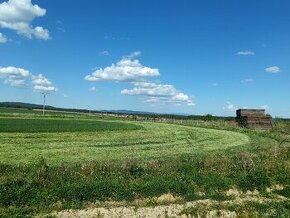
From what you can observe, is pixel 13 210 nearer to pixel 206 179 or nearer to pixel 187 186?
pixel 187 186

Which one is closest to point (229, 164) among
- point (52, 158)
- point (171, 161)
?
point (171, 161)

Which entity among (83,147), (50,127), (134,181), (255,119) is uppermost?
(255,119)

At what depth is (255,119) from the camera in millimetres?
66688

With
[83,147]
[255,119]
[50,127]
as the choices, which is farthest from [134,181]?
[255,119]

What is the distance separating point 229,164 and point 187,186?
4741 millimetres

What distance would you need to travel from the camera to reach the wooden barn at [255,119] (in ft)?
218

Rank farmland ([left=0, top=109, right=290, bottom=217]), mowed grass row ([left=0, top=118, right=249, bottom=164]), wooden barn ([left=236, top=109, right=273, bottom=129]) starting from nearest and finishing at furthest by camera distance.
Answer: farmland ([left=0, top=109, right=290, bottom=217]), mowed grass row ([left=0, top=118, right=249, bottom=164]), wooden barn ([left=236, top=109, right=273, bottom=129])

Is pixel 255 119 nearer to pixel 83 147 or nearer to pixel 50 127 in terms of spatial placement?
pixel 50 127

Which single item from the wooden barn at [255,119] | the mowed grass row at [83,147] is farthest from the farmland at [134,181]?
the wooden barn at [255,119]

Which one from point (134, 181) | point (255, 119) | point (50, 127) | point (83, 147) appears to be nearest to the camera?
point (134, 181)

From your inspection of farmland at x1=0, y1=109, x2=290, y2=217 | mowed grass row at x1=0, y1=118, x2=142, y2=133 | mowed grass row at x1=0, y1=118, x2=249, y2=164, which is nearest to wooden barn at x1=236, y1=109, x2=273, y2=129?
mowed grass row at x1=0, y1=118, x2=142, y2=133

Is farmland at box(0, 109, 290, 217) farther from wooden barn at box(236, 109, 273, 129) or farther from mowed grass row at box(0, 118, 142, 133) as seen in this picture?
wooden barn at box(236, 109, 273, 129)

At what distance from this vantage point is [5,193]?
18250 millimetres

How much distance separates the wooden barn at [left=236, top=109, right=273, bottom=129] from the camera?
66.4 meters
